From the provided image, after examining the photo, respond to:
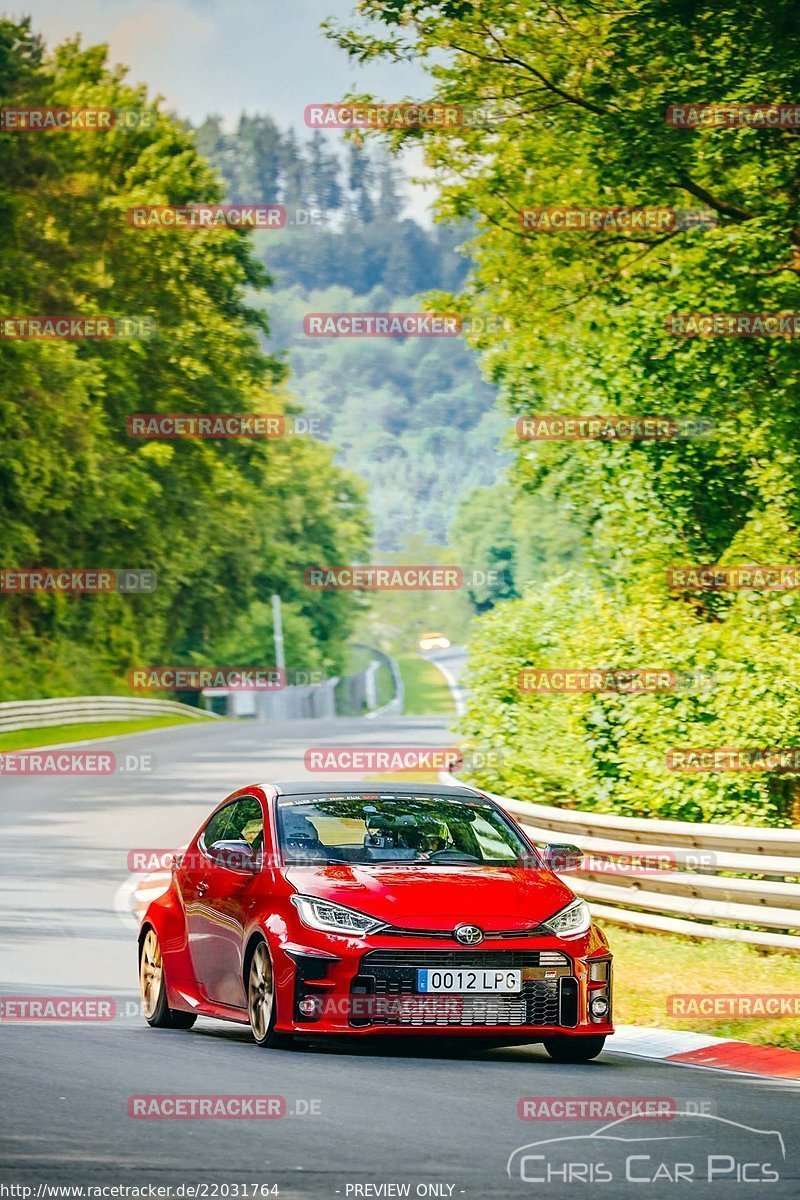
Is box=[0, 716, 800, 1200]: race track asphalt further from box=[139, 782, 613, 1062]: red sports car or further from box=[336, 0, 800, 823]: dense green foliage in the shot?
box=[336, 0, 800, 823]: dense green foliage

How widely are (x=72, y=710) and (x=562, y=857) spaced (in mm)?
→ 41283

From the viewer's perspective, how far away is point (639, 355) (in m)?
21.8

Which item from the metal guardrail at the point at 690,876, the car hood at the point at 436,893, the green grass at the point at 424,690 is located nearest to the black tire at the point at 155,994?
the car hood at the point at 436,893

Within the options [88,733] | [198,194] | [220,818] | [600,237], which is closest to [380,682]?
[198,194]

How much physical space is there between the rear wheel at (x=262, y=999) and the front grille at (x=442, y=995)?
0.51 m

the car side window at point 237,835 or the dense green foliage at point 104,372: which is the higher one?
the dense green foliage at point 104,372

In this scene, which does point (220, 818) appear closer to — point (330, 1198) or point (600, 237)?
point (330, 1198)

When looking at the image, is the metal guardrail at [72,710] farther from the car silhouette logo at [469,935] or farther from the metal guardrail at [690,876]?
the car silhouette logo at [469,935]

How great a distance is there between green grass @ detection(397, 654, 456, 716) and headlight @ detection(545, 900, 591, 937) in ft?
368

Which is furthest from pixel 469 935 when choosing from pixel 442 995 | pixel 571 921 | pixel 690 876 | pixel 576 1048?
pixel 690 876

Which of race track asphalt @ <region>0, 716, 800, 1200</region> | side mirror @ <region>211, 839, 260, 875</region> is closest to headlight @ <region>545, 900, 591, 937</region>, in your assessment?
race track asphalt @ <region>0, 716, 800, 1200</region>

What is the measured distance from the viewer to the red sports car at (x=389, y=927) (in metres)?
9.56

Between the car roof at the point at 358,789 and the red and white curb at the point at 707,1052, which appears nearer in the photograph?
the red and white curb at the point at 707,1052

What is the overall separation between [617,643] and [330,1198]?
43.9 ft
